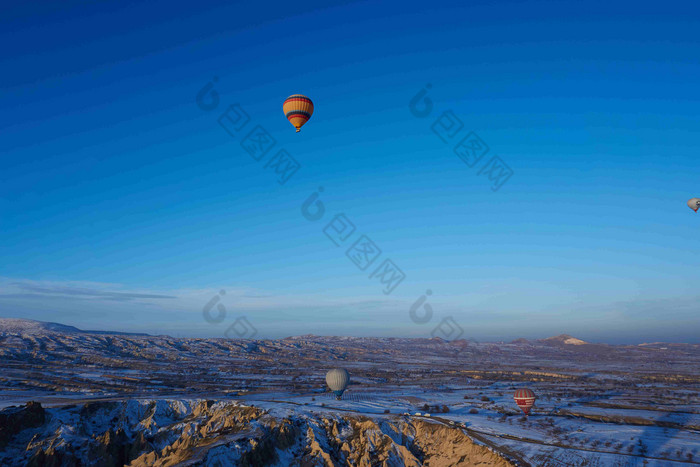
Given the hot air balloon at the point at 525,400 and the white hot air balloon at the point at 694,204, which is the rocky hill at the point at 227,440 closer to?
the hot air balloon at the point at 525,400

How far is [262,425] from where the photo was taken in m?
47.3

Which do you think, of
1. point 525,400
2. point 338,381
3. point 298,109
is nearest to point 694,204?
point 525,400

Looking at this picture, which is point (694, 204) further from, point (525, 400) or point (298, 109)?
point (298, 109)

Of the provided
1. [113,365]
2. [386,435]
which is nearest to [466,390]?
[386,435]

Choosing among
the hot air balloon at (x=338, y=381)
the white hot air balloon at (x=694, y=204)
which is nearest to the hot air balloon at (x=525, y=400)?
the hot air balloon at (x=338, y=381)

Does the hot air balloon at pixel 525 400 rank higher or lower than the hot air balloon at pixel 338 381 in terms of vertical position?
lower

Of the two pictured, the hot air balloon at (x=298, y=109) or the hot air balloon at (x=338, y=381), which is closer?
the hot air balloon at (x=298, y=109)

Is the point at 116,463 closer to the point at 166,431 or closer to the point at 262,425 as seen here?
the point at 166,431

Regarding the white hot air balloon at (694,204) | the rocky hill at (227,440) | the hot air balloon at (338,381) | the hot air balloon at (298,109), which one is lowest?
the rocky hill at (227,440)

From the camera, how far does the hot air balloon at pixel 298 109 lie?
190ft

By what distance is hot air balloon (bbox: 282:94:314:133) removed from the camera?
57844 mm

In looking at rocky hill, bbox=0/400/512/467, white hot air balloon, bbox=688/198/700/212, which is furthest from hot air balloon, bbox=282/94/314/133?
white hot air balloon, bbox=688/198/700/212

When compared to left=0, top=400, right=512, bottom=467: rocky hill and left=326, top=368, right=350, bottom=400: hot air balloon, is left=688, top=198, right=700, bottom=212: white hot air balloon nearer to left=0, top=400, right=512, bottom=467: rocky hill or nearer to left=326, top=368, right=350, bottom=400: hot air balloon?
left=0, top=400, right=512, bottom=467: rocky hill

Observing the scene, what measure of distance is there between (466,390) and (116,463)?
66021mm
